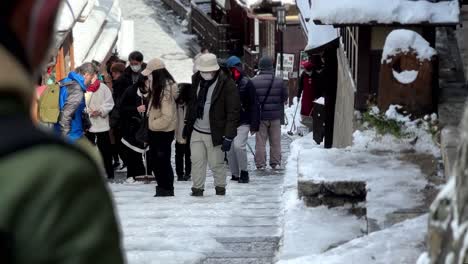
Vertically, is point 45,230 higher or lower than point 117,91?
higher

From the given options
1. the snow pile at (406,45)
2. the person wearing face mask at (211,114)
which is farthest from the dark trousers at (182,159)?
the snow pile at (406,45)

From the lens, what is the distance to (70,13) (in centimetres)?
1839

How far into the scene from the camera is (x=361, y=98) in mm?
8703

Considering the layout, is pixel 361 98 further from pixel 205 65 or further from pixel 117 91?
pixel 117 91

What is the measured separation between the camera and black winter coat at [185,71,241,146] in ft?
32.4

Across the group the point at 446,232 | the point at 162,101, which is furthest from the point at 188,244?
the point at 446,232

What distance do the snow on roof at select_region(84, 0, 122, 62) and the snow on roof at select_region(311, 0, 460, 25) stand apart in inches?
625

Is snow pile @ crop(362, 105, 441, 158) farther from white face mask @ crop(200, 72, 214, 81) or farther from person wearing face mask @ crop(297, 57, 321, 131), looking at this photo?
person wearing face mask @ crop(297, 57, 321, 131)

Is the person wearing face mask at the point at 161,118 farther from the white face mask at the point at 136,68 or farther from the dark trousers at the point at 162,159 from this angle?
the white face mask at the point at 136,68

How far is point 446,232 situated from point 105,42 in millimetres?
23583

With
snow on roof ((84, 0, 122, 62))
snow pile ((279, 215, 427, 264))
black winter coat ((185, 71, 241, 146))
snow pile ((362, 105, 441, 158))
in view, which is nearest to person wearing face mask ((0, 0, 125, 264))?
snow pile ((279, 215, 427, 264))

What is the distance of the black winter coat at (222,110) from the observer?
9.87 m

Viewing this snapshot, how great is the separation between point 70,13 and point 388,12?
11.8 metres

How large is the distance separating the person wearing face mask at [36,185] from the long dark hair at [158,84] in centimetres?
887
